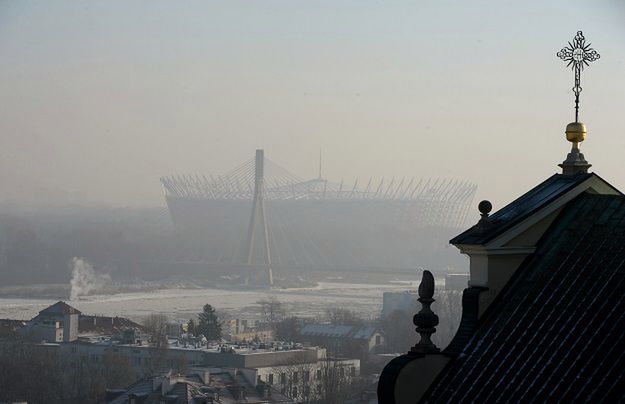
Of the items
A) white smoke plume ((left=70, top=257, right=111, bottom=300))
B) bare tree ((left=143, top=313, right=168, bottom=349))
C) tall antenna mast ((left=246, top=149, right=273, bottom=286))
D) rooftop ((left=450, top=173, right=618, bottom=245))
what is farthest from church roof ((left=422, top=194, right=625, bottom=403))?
tall antenna mast ((left=246, top=149, right=273, bottom=286))

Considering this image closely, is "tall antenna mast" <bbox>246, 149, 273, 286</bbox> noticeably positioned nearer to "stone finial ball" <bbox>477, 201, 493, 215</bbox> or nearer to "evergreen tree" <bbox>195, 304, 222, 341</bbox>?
"evergreen tree" <bbox>195, 304, 222, 341</bbox>

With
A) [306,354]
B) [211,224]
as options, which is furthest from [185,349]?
[211,224]

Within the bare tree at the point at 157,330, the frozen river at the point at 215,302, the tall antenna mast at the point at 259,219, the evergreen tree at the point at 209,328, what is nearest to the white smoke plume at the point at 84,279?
the frozen river at the point at 215,302

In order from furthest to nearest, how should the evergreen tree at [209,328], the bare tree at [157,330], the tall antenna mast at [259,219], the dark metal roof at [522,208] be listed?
the tall antenna mast at [259,219], the evergreen tree at [209,328], the bare tree at [157,330], the dark metal roof at [522,208]

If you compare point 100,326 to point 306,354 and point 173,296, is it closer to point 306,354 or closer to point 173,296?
point 306,354

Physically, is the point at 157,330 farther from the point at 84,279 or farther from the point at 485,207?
the point at 485,207

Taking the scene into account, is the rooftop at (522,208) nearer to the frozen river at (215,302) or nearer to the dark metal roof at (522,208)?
the dark metal roof at (522,208)
